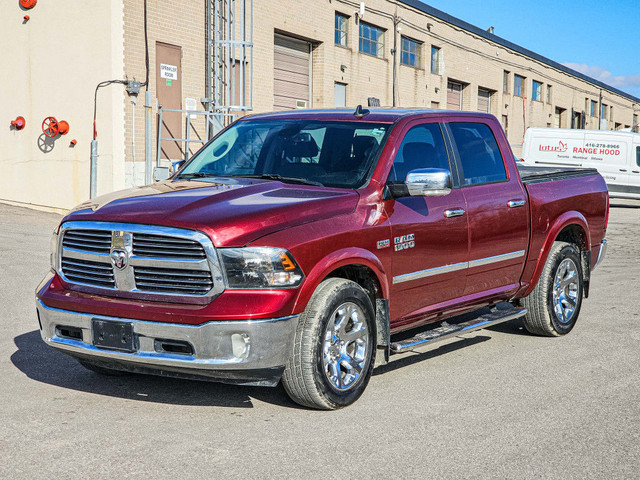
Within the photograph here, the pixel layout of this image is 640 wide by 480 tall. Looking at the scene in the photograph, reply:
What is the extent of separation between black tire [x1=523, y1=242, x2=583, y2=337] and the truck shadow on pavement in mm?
2820

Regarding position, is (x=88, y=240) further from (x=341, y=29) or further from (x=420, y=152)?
(x=341, y=29)

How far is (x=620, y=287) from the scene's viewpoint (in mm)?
10484

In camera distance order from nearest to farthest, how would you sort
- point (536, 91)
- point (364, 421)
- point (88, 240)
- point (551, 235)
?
point (364, 421), point (88, 240), point (551, 235), point (536, 91)

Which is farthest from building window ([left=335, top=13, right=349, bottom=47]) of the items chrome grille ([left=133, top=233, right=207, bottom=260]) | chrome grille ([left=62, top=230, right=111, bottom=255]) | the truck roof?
chrome grille ([left=133, top=233, right=207, bottom=260])

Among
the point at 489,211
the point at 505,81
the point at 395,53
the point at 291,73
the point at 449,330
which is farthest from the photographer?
the point at 505,81

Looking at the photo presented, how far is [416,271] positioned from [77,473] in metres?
2.71

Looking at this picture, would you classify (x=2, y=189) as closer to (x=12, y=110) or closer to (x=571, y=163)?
(x=12, y=110)

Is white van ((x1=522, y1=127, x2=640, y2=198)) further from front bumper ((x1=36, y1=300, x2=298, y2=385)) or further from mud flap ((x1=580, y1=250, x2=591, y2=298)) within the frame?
front bumper ((x1=36, y1=300, x2=298, y2=385))

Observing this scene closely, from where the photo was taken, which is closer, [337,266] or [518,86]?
[337,266]

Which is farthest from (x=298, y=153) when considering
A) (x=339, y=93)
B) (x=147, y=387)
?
(x=339, y=93)

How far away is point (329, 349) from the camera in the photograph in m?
4.97

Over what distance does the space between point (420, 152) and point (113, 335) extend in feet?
8.63

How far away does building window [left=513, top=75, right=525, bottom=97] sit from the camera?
44.4 m

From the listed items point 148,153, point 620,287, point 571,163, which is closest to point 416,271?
point 620,287
